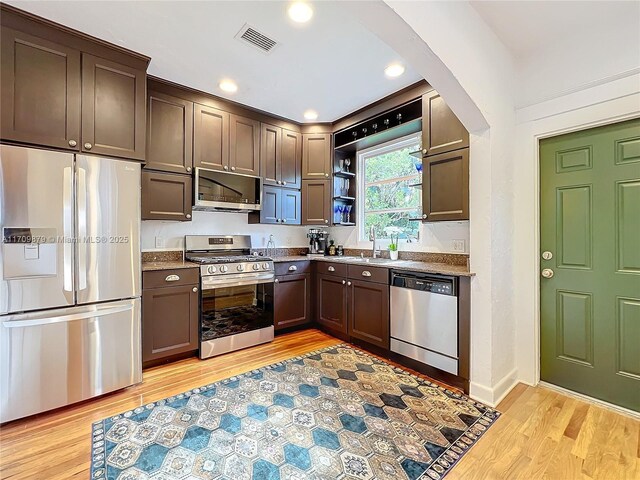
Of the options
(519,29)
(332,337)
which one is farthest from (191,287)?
(519,29)

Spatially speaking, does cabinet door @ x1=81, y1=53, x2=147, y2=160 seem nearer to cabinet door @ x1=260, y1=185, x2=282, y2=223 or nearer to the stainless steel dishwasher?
cabinet door @ x1=260, y1=185, x2=282, y2=223

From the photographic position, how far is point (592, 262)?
2.13m

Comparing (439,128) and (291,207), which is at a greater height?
(439,128)

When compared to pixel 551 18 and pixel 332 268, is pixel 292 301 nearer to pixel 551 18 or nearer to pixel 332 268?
pixel 332 268

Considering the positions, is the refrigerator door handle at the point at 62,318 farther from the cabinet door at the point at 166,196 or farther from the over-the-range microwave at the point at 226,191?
the over-the-range microwave at the point at 226,191

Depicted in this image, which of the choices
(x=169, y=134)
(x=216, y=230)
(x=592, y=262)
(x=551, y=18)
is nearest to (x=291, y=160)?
(x=216, y=230)

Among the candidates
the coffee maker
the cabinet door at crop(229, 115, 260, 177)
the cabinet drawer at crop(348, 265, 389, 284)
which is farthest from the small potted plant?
the cabinet door at crop(229, 115, 260, 177)

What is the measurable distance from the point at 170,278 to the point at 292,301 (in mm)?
1407

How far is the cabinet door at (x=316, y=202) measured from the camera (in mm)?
3811

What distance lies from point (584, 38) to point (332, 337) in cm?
346

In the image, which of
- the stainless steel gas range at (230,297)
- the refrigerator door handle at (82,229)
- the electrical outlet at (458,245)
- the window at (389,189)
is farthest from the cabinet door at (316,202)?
the refrigerator door handle at (82,229)

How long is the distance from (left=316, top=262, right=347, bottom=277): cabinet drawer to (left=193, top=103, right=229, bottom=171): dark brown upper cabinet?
1583mm

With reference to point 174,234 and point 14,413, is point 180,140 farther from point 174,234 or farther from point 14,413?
point 14,413

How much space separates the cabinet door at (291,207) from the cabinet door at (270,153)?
0.20 m
